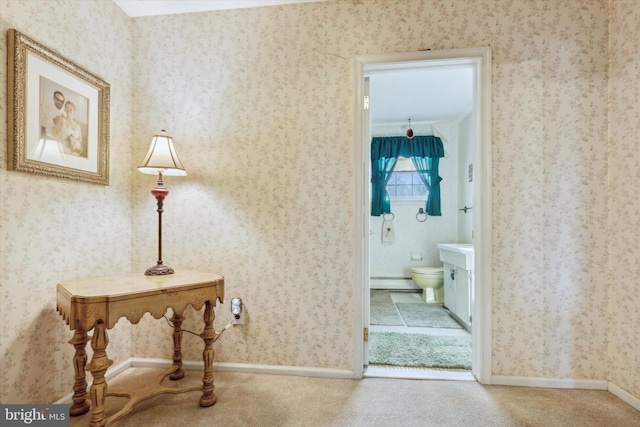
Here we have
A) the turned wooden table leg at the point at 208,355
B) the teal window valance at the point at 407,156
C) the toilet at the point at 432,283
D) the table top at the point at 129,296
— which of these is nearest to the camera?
the table top at the point at 129,296

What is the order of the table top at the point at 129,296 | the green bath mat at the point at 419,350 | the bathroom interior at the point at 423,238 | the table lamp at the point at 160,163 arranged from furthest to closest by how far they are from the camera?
the bathroom interior at the point at 423,238
the green bath mat at the point at 419,350
the table lamp at the point at 160,163
the table top at the point at 129,296

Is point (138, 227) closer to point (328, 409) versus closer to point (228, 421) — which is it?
point (228, 421)

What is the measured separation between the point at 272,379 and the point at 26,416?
116 centimetres

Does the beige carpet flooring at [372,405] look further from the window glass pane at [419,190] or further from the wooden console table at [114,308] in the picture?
the window glass pane at [419,190]

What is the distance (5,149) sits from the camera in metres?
1.34

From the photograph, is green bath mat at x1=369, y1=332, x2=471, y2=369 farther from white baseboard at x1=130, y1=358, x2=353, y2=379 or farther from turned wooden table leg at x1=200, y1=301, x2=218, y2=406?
turned wooden table leg at x1=200, y1=301, x2=218, y2=406

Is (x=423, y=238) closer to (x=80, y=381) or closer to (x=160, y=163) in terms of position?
(x=160, y=163)

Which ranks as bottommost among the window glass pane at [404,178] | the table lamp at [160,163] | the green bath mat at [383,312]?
→ the green bath mat at [383,312]

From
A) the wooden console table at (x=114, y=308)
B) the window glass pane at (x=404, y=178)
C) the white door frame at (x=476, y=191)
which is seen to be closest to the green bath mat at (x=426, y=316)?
the white door frame at (x=476, y=191)

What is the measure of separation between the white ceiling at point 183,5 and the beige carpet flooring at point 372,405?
2.41 metres

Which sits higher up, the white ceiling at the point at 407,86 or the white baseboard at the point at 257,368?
the white ceiling at the point at 407,86

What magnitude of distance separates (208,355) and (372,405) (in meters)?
0.91

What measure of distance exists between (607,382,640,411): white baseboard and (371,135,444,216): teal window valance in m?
2.84

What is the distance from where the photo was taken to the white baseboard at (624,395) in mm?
1555
